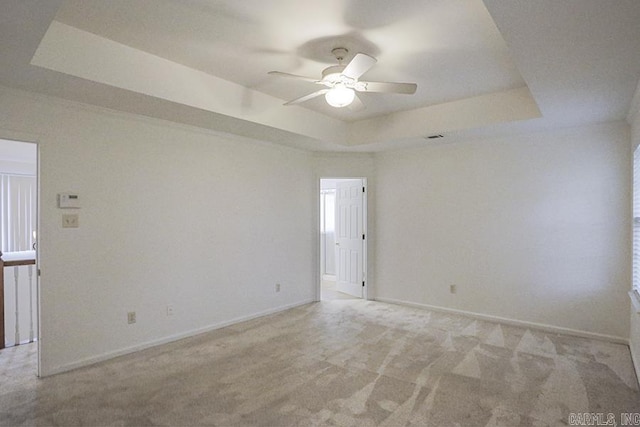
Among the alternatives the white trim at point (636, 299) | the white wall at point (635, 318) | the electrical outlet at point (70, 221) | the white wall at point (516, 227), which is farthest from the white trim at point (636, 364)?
the electrical outlet at point (70, 221)

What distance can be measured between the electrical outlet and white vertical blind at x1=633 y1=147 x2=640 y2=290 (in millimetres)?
5074

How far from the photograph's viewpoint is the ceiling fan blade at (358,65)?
7.65 feet

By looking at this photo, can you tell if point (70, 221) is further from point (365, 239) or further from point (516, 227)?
point (516, 227)

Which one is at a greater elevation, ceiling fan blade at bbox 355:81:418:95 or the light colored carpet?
ceiling fan blade at bbox 355:81:418:95

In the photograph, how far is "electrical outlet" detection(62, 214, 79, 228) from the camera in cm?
311

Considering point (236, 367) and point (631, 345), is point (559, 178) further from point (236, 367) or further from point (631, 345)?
point (236, 367)

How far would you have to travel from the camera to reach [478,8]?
223 cm

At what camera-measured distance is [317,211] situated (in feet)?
18.5

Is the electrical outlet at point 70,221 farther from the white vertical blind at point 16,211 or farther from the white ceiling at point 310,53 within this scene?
the white vertical blind at point 16,211

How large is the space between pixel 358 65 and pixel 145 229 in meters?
2.65

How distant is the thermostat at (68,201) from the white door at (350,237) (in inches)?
154

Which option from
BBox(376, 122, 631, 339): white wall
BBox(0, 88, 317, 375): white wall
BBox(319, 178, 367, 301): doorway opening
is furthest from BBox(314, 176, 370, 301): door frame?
BBox(0, 88, 317, 375): white wall

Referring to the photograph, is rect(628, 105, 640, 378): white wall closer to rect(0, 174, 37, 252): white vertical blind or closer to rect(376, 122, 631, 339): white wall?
rect(376, 122, 631, 339): white wall

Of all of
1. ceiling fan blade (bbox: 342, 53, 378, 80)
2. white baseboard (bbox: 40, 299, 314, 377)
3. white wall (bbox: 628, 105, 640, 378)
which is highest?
ceiling fan blade (bbox: 342, 53, 378, 80)
